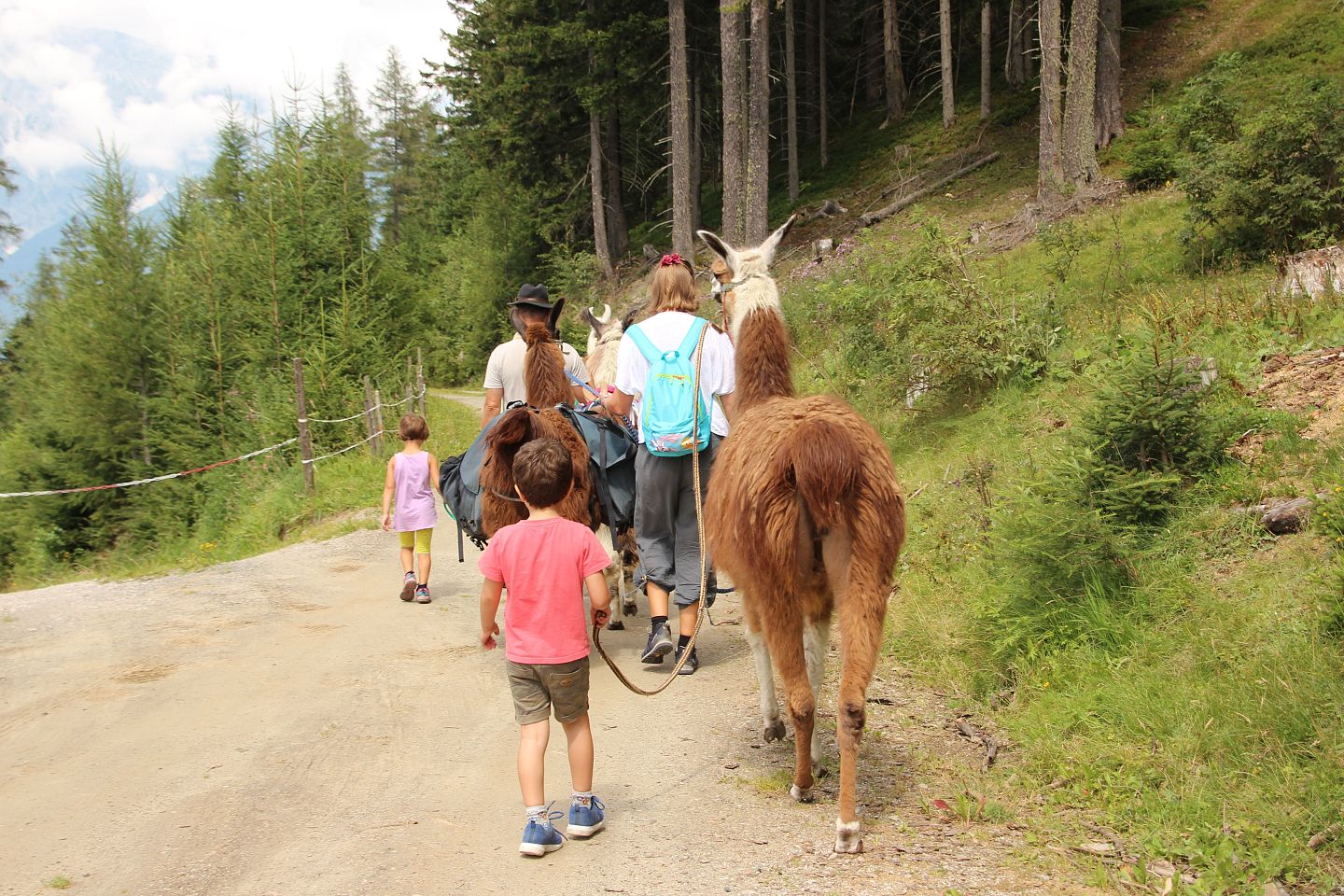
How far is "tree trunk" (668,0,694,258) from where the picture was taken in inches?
815

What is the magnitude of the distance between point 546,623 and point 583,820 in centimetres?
84

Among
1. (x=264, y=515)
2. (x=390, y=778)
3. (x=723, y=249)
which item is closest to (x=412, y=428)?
(x=723, y=249)

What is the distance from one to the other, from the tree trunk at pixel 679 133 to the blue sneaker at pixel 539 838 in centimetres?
1775

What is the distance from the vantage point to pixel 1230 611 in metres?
4.31

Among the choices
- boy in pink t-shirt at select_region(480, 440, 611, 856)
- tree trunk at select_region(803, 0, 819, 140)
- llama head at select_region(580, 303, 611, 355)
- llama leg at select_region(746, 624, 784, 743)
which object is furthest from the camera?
tree trunk at select_region(803, 0, 819, 140)

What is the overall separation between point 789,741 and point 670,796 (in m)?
0.85

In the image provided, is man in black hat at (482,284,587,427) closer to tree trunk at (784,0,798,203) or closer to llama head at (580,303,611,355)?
llama head at (580,303,611,355)

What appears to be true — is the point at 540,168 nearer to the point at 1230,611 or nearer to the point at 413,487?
the point at 413,487

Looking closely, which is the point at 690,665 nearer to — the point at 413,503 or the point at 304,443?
the point at 413,503

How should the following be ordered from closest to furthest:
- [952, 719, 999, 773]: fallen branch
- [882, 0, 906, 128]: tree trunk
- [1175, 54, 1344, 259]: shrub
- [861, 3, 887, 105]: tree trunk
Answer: [952, 719, 999, 773]: fallen branch
[1175, 54, 1344, 259]: shrub
[882, 0, 906, 128]: tree trunk
[861, 3, 887, 105]: tree trunk

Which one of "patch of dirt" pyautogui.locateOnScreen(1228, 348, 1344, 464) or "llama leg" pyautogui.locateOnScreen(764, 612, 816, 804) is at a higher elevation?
"patch of dirt" pyautogui.locateOnScreen(1228, 348, 1344, 464)

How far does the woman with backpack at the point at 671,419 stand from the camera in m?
5.51

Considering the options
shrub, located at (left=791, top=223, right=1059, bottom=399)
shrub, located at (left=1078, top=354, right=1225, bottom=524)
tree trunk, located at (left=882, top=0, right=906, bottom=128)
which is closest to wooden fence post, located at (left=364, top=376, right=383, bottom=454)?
shrub, located at (left=791, top=223, right=1059, bottom=399)

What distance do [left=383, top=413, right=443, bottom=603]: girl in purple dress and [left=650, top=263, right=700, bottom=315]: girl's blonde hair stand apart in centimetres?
321
